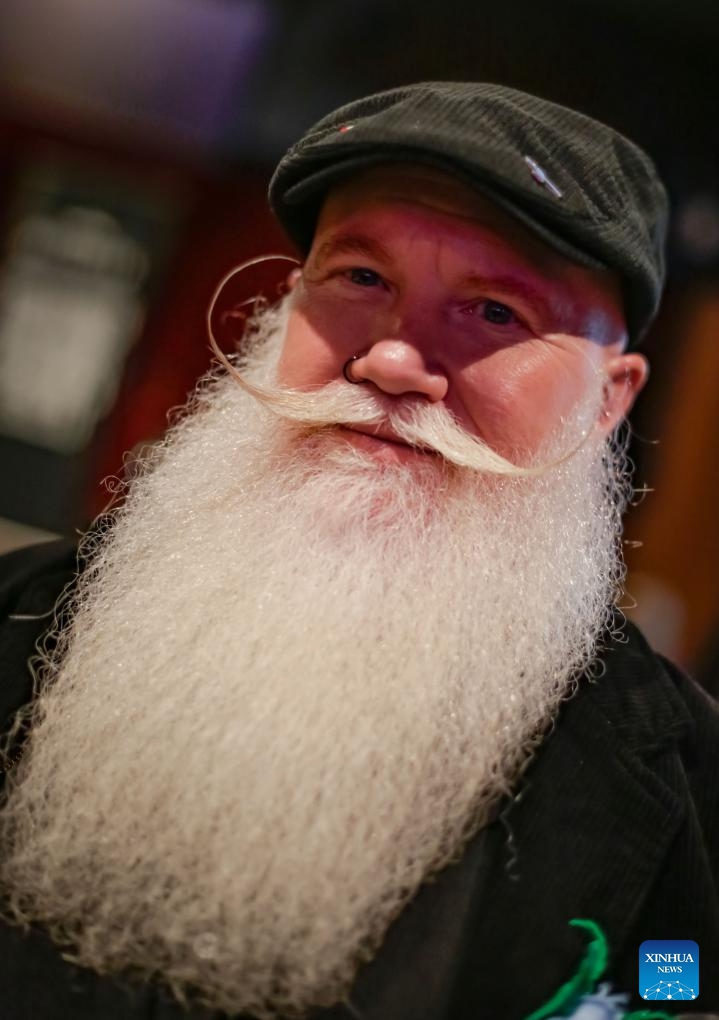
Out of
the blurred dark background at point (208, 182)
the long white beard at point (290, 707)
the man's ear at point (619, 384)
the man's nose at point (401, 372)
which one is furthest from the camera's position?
the blurred dark background at point (208, 182)

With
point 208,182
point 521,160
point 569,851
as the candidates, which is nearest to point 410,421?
point 521,160

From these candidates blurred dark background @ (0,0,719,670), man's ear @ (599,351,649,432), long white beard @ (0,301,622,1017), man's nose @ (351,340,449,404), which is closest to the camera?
long white beard @ (0,301,622,1017)

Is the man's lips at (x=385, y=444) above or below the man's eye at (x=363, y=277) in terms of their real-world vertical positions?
below

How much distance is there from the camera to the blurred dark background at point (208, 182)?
1532mm

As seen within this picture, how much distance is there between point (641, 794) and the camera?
84 cm

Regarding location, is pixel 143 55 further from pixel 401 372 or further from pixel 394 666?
pixel 394 666

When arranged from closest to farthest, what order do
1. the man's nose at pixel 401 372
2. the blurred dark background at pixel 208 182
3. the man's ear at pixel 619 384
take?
the man's nose at pixel 401 372
the man's ear at pixel 619 384
the blurred dark background at pixel 208 182

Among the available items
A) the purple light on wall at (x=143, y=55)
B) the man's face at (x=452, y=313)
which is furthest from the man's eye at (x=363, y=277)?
the purple light on wall at (x=143, y=55)

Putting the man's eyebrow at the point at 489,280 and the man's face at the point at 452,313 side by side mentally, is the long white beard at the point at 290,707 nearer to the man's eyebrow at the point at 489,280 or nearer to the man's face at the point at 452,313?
the man's face at the point at 452,313

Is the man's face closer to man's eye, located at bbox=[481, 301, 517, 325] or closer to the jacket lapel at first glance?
man's eye, located at bbox=[481, 301, 517, 325]

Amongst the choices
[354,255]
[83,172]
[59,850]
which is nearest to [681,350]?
[354,255]

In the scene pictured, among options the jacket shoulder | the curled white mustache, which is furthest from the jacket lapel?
the jacket shoulder

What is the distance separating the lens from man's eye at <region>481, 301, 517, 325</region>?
3.02ft

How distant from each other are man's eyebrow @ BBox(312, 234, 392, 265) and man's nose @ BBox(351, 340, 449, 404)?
103 mm
